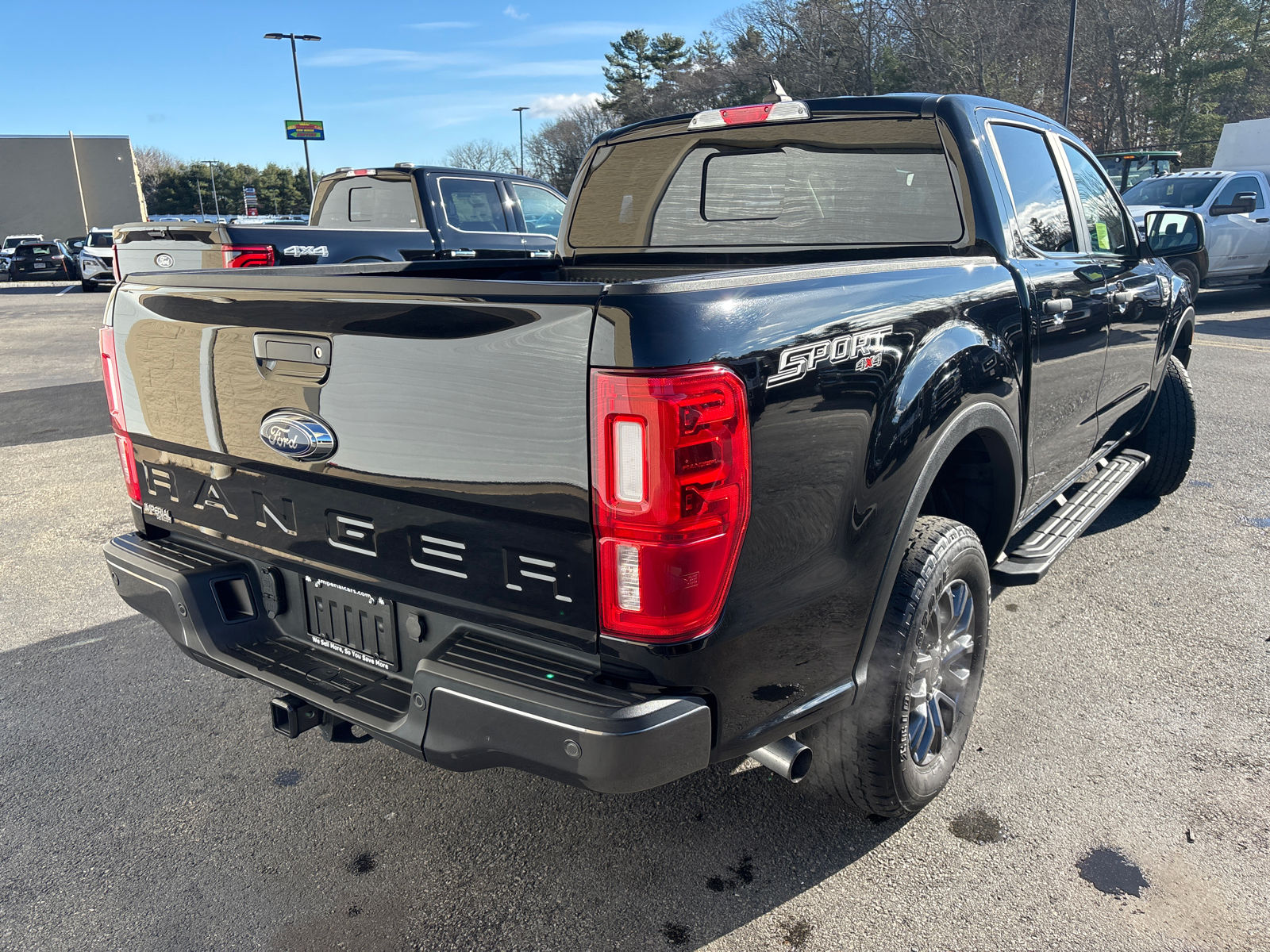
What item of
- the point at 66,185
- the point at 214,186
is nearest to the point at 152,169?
the point at 214,186

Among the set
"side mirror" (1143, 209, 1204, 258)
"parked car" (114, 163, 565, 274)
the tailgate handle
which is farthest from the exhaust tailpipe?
"parked car" (114, 163, 565, 274)

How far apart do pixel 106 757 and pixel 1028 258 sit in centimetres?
351

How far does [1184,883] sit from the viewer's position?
7.63ft

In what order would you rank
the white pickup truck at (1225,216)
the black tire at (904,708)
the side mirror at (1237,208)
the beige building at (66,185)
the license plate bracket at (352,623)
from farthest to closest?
the beige building at (66,185), the white pickup truck at (1225,216), the side mirror at (1237,208), the black tire at (904,708), the license plate bracket at (352,623)

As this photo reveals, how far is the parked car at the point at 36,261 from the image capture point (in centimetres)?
3028

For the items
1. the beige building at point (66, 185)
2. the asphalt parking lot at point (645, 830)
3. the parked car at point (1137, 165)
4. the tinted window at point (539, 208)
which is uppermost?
the beige building at point (66, 185)

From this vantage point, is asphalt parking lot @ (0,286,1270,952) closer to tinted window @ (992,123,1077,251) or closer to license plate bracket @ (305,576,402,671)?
license plate bracket @ (305,576,402,671)

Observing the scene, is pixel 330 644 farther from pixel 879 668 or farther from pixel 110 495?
pixel 110 495

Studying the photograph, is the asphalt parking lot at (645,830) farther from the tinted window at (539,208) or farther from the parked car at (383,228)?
the tinted window at (539,208)

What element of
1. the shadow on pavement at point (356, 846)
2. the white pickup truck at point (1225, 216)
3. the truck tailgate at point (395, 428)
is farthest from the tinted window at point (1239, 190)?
the truck tailgate at point (395, 428)

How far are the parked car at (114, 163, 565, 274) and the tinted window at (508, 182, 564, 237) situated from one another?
0.5 inches

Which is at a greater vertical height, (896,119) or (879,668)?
(896,119)

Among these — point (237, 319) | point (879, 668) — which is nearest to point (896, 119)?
point (879, 668)

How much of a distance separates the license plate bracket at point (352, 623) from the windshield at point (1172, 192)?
15280mm
